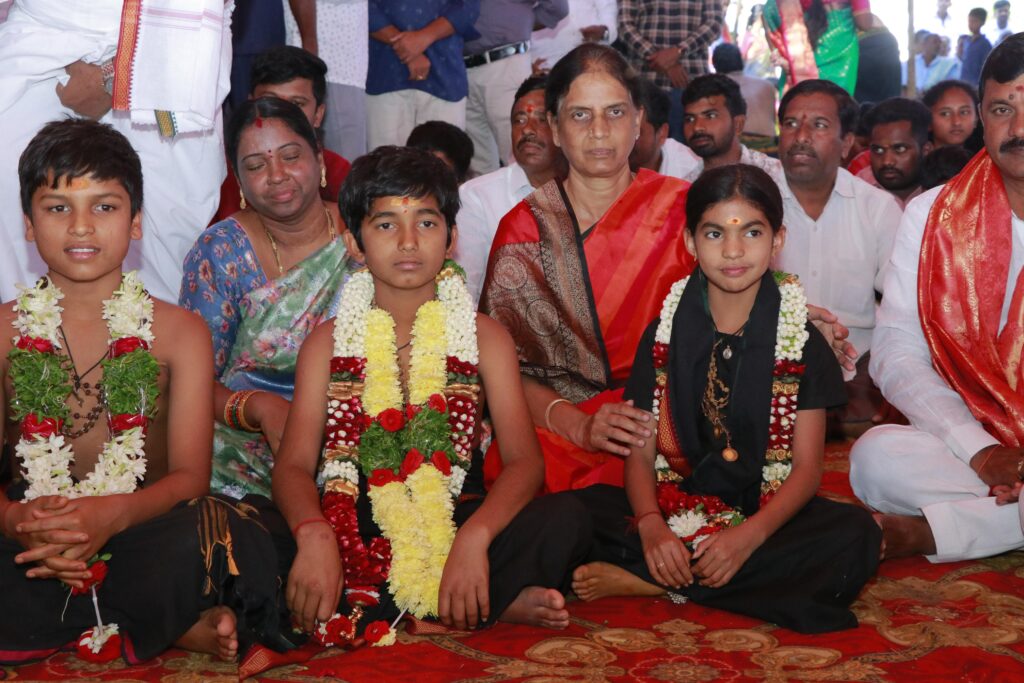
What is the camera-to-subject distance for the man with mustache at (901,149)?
7.43 meters

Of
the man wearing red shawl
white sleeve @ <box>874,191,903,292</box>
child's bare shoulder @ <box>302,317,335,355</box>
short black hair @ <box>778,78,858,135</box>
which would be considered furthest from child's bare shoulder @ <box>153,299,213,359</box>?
short black hair @ <box>778,78,858,135</box>

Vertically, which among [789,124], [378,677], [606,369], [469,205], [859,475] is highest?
[789,124]

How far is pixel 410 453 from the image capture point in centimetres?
341

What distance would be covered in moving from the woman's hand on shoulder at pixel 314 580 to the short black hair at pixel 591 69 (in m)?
1.92

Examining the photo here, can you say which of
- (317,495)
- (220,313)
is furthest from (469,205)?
(317,495)

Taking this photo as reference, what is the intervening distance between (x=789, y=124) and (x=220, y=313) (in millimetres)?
3359

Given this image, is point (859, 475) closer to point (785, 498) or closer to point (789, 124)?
point (785, 498)

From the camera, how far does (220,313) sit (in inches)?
165

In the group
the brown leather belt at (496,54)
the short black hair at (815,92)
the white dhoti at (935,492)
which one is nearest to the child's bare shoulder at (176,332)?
the white dhoti at (935,492)

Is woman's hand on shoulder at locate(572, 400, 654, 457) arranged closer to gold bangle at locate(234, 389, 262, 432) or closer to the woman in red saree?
the woman in red saree

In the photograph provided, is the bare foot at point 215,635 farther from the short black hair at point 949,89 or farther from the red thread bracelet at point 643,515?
the short black hair at point 949,89

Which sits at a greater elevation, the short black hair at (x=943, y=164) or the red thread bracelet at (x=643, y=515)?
the short black hair at (x=943, y=164)

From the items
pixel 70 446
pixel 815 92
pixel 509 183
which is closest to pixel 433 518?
pixel 70 446

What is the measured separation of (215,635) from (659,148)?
178 inches
